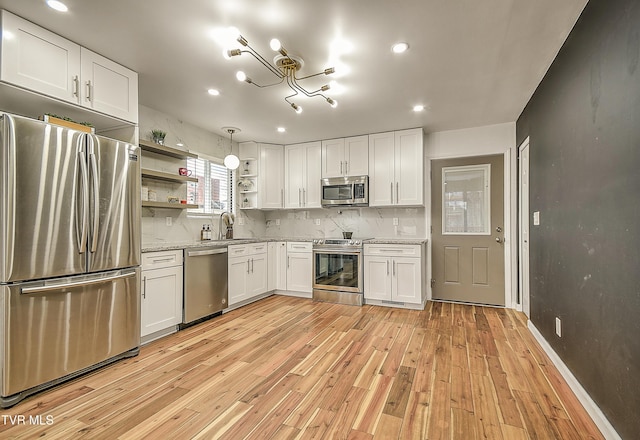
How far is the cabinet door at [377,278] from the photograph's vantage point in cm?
409

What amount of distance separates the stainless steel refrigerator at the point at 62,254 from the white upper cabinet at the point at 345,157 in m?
2.76

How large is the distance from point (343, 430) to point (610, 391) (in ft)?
4.56

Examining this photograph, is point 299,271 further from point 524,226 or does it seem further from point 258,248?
point 524,226

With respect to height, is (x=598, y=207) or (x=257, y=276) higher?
(x=598, y=207)

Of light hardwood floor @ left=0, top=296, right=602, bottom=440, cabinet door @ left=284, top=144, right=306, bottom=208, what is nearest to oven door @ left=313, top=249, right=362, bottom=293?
cabinet door @ left=284, top=144, right=306, bottom=208

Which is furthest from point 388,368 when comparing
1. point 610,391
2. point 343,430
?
point 610,391

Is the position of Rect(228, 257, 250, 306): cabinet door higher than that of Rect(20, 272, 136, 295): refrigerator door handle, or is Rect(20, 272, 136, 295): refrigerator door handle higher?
Rect(20, 272, 136, 295): refrigerator door handle

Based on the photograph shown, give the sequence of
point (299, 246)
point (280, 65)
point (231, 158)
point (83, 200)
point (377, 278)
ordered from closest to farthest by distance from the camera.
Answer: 1. point (83, 200)
2. point (280, 65)
3. point (231, 158)
4. point (377, 278)
5. point (299, 246)

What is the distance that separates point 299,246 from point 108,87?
297 centimetres

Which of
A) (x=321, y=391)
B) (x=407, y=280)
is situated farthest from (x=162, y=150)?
(x=407, y=280)

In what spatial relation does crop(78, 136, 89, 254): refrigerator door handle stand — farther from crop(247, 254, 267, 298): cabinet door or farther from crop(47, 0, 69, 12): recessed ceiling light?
crop(247, 254, 267, 298): cabinet door

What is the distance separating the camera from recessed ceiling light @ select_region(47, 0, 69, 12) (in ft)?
6.03

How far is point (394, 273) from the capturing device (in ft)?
13.3

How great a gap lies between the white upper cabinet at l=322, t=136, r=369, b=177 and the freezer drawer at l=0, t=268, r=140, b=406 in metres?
3.02
